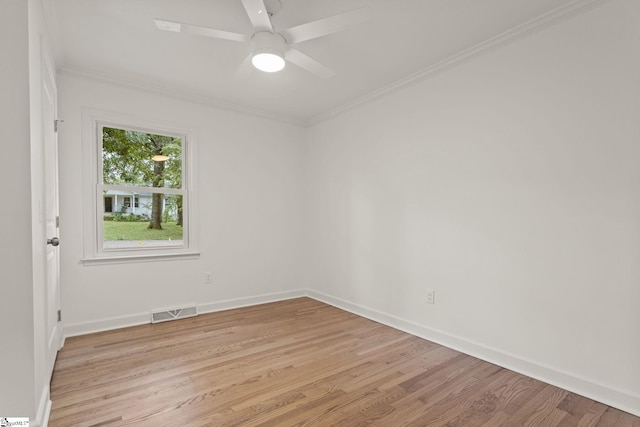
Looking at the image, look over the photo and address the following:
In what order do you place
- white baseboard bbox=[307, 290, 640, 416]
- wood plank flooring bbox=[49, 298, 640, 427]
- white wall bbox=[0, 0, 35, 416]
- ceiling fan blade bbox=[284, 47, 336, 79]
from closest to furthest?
white wall bbox=[0, 0, 35, 416] → wood plank flooring bbox=[49, 298, 640, 427] → white baseboard bbox=[307, 290, 640, 416] → ceiling fan blade bbox=[284, 47, 336, 79]

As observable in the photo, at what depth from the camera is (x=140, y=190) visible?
3.45m

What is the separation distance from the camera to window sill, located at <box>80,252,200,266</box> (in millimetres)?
3127

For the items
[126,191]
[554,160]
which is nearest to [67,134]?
[126,191]

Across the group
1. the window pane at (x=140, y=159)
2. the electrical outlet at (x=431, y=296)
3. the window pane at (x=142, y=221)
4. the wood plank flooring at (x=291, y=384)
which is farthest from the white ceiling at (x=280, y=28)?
the wood plank flooring at (x=291, y=384)

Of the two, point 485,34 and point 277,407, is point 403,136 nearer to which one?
point 485,34

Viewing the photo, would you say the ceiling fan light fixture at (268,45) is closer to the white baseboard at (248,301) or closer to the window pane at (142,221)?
the window pane at (142,221)

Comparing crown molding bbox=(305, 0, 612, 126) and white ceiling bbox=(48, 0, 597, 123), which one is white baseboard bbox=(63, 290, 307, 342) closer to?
white ceiling bbox=(48, 0, 597, 123)

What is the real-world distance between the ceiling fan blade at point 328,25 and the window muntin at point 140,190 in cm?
218

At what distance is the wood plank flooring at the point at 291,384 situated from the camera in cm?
183

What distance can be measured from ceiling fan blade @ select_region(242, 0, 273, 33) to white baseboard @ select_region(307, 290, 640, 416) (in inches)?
110

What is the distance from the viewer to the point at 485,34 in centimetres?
243

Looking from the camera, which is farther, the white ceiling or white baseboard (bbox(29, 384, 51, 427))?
the white ceiling

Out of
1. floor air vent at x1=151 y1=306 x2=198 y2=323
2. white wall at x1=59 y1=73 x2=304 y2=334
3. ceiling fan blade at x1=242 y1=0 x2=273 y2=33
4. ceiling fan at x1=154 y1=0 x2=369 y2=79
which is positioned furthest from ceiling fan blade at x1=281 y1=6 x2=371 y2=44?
floor air vent at x1=151 y1=306 x2=198 y2=323

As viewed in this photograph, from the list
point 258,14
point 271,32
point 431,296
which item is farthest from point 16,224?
point 431,296
